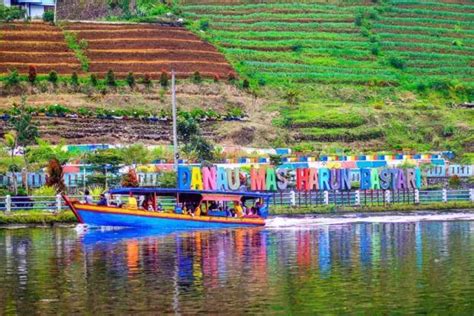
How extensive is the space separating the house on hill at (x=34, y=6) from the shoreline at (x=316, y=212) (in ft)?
175

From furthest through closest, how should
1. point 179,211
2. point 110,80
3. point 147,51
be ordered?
1. point 147,51
2. point 110,80
3. point 179,211

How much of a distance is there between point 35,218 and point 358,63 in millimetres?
48426

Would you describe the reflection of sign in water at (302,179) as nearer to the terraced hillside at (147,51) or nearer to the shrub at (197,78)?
the shrub at (197,78)

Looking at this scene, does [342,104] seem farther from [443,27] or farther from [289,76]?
[443,27]

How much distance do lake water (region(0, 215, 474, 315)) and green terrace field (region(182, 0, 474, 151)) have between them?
31024 mm

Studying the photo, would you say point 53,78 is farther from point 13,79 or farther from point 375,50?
point 375,50

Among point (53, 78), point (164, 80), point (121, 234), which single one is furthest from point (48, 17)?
point (121, 234)

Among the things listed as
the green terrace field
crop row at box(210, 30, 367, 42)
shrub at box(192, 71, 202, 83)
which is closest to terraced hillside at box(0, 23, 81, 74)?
shrub at box(192, 71, 202, 83)

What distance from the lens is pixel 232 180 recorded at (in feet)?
206

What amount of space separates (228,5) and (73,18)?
1553 cm

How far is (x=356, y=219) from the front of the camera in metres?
58.1

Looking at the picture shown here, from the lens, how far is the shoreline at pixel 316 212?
5697cm

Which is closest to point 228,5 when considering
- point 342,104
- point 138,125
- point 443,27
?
point 443,27

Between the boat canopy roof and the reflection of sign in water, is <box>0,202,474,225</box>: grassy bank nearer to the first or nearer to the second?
the reflection of sign in water
